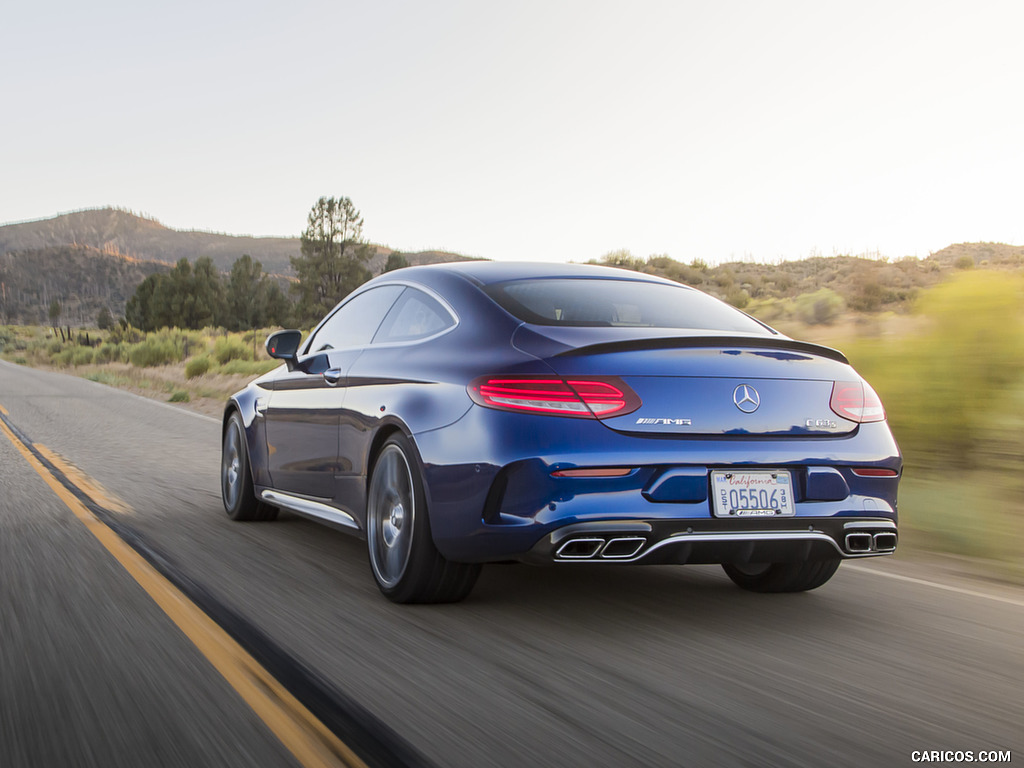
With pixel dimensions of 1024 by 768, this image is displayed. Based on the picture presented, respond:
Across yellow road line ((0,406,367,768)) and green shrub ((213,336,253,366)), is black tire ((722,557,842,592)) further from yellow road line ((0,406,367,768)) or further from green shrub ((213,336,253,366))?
green shrub ((213,336,253,366))

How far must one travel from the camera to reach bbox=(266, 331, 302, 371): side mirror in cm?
683

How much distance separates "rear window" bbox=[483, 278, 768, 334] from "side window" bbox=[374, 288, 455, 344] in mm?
280

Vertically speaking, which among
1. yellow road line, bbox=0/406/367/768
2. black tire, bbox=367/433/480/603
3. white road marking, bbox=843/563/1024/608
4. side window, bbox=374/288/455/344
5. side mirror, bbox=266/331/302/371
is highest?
side window, bbox=374/288/455/344

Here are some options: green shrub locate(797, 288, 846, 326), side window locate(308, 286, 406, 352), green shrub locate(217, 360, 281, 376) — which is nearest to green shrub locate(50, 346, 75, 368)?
green shrub locate(217, 360, 281, 376)

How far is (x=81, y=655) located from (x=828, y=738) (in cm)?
271

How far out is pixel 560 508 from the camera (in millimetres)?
4285

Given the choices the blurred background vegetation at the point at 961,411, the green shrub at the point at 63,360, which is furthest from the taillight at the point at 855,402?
the green shrub at the point at 63,360

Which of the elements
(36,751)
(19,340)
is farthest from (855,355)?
(19,340)

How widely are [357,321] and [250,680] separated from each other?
9.49 ft

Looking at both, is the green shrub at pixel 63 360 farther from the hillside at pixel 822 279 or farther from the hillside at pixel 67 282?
the hillside at pixel 67 282

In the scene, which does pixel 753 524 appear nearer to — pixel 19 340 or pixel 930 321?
pixel 930 321

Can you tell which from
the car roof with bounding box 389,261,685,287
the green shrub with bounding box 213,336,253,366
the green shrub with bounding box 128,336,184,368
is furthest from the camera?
the green shrub with bounding box 128,336,184,368

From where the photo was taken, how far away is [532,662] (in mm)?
4109

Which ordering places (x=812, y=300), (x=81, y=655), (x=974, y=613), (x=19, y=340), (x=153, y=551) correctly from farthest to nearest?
1. (x=19, y=340)
2. (x=812, y=300)
3. (x=153, y=551)
4. (x=974, y=613)
5. (x=81, y=655)
